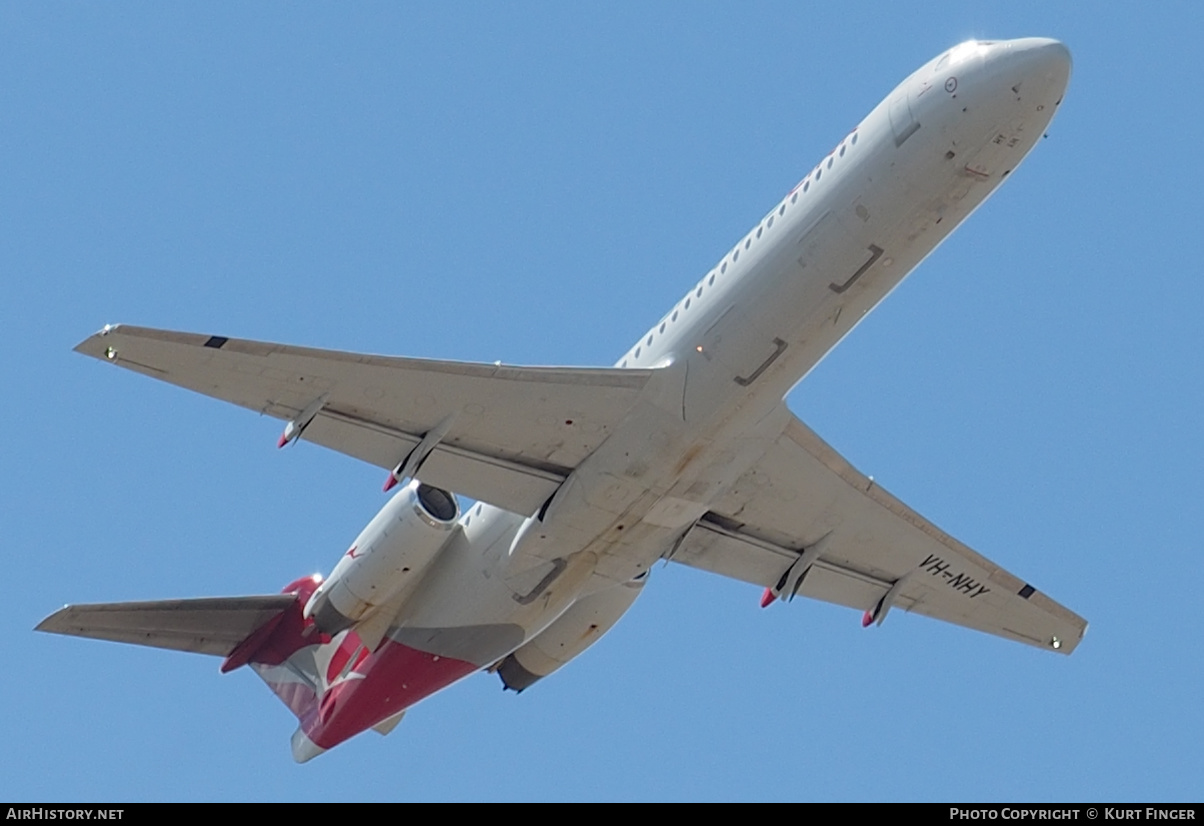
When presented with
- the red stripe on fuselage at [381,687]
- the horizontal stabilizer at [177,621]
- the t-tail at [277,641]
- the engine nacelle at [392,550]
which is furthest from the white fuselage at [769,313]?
the horizontal stabilizer at [177,621]

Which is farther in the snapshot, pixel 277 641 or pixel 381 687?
pixel 277 641

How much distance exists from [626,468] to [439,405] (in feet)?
9.45

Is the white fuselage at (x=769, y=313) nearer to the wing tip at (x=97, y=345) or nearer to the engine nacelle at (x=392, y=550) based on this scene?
the engine nacelle at (x=392, y=550)

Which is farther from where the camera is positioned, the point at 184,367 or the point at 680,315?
the point at 680,315

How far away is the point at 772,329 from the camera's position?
1034 inches

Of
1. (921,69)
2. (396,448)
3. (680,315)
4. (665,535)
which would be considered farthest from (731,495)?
(921,69)

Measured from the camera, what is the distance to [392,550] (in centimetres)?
3022

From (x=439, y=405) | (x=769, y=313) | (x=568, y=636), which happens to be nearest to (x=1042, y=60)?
(x=769, y=313)

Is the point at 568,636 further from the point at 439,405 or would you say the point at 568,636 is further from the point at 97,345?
the point at 97,345

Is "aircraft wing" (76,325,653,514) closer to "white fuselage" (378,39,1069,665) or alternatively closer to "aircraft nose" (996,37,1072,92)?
"white fuselage" (378,39,1069,665)

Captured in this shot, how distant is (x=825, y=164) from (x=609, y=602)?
8.54 meters

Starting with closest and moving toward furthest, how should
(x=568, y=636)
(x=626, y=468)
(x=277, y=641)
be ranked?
1. (x=626, y=468)
2. (x=568, y=636)
3. (x=277, y=641)

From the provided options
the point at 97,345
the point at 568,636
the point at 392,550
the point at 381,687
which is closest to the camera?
the point at 97,345
